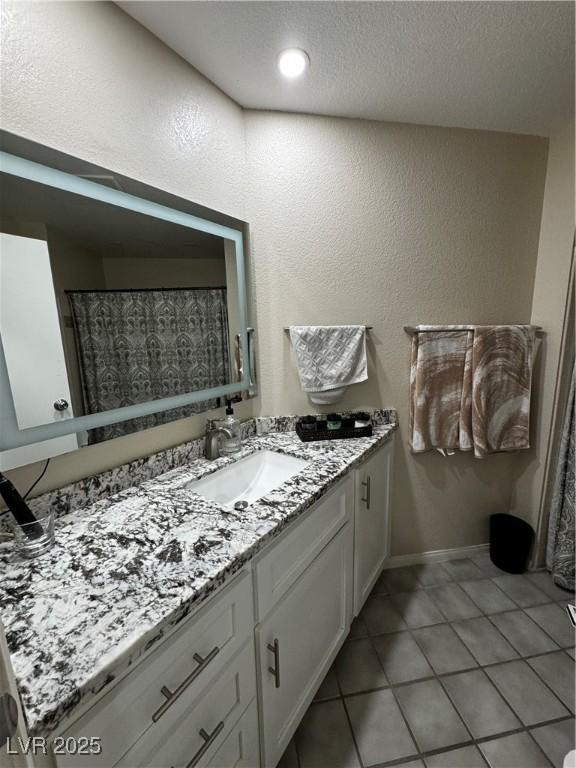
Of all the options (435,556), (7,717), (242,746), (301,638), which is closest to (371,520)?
(301,638)

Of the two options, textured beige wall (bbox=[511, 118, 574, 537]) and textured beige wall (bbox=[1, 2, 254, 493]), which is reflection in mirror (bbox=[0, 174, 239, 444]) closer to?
textured beige wall (bbox=[1, 2, 254, 493])

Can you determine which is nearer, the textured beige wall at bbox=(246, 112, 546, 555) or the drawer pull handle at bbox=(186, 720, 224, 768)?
the drawer pull handle at bbox=(186, 720, 224, 768)

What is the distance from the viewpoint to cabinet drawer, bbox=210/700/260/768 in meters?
0.78

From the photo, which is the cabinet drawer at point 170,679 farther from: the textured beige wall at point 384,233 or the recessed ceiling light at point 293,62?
the recessed ceiling light at point 293,62

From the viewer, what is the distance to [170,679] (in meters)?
0.63

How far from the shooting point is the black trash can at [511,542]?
1.83 meters

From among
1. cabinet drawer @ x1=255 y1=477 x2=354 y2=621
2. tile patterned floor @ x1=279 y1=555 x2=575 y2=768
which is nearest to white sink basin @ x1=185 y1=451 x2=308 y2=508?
cabinet drawer @ x1=255 y1=477 x2=354 y2=621

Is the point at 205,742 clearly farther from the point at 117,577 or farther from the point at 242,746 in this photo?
the point at 117,577

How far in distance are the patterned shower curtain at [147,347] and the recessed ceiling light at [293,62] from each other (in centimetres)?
82

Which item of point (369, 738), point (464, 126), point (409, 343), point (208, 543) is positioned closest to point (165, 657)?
point (208, 543)

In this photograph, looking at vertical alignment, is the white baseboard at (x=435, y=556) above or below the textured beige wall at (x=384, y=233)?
below

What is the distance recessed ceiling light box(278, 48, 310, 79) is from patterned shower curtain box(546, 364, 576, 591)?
5.86ft

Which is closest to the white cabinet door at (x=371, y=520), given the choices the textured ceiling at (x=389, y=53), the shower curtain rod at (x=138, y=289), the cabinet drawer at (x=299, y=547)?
the cabinet drawer at (x=299, y=547)

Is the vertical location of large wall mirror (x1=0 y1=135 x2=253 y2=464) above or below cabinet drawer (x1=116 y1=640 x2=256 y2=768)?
above
